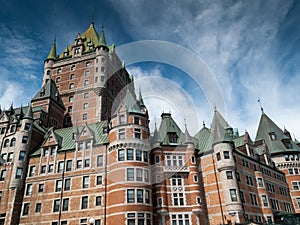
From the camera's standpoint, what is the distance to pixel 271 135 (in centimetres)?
7594

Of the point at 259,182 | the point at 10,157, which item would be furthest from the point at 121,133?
the point at 259,182

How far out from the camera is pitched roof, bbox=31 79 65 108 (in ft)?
223

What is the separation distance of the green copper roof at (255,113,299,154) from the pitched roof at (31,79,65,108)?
57.6 m

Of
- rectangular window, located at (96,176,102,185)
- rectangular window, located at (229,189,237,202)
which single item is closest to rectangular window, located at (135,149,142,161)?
rectangular window, located at (96,176,102,185)

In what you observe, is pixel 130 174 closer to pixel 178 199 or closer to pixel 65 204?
pixel 178 199

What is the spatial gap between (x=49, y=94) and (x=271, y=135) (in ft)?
202

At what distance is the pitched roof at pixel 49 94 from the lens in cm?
6806

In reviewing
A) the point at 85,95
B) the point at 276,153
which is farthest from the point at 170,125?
the point at 276,153

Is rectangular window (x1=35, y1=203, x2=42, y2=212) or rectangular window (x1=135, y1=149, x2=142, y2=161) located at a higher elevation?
rectangular window (x1=135, y1=149, x2=142, y2=161)

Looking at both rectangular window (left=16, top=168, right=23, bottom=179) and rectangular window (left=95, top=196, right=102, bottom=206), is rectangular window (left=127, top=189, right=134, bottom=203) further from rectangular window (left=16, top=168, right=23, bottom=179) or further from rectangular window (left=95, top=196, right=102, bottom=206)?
rectangular window (left=16, top=168, right=23, bottom=179)

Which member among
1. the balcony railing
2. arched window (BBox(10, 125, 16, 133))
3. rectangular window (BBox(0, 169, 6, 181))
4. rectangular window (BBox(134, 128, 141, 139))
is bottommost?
the balcony railing

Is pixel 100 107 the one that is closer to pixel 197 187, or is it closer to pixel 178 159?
pixel 178 159

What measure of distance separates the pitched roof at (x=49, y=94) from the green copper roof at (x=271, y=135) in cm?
5755

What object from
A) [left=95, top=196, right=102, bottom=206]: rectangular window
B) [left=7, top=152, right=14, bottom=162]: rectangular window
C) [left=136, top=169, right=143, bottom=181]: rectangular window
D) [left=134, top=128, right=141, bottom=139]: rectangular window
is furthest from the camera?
[left=7, top=152, right=14, bottom=162]: rectangular window
